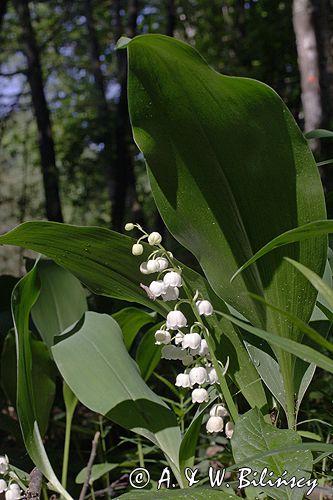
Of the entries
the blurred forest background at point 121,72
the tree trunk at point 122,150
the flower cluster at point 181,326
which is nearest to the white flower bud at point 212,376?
the flower cluster at point 181,326

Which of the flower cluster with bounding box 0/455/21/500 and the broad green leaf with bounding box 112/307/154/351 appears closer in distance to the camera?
the flower cluster with bounding box 0/455/21/500

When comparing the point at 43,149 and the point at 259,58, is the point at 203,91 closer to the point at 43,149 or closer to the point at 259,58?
the point at 43,149

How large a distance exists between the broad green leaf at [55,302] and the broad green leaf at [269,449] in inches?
27.5

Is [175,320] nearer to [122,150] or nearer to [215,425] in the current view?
[215,425]

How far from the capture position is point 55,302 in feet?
4.94

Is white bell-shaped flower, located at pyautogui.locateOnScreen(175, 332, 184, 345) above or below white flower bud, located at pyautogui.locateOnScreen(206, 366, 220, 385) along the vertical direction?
above

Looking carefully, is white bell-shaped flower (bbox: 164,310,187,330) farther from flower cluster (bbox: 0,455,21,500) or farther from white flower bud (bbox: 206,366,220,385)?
flower cluster (bbox: 0,455,21,500)

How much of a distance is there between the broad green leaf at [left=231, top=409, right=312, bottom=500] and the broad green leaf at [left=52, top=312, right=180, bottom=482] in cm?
27

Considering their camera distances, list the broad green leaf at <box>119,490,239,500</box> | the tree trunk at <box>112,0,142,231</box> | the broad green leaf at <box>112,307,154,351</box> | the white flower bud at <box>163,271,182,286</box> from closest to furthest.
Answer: the broad green leaf at <box>119,490,239,500</box>
the white flower bud at <box>163,271,182,286</box>
the broad green leaf at <box>112,307,154,351</box>
the tree trunk at <box>112,0,142,231</box>

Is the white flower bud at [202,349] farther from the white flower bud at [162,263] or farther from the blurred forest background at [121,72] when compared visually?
the blurred forest background at [121,72]

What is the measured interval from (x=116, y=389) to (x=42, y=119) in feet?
19.7

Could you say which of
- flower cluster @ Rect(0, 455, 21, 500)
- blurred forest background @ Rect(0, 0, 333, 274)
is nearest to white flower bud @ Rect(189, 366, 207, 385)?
flower cluster @ Rect(0, 455, 21, 500)

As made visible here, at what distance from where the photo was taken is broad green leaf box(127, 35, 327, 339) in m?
0.89

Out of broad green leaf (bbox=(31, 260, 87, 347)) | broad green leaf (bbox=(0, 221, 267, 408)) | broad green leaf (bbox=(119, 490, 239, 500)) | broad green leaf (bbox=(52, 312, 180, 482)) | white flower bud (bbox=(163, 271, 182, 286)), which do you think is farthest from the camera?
broad green leaf (bbox=(31, 260, 87, 347))
